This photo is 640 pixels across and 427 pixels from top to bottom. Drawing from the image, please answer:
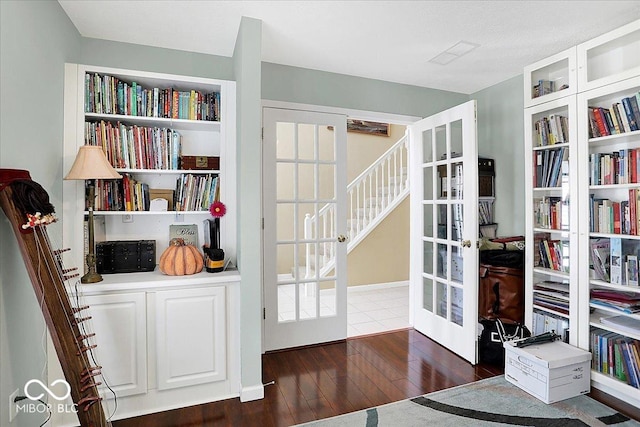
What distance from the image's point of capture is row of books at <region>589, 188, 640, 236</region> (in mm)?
2137

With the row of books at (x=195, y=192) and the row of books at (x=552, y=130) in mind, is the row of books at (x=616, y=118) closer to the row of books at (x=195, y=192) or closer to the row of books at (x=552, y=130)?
the row of books at (x=552, y=130)

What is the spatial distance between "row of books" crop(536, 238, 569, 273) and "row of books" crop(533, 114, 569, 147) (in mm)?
783

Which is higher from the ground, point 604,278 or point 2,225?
point 2,225

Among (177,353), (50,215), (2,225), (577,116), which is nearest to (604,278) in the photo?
(577,116)

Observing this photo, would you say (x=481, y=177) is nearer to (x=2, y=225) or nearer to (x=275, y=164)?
(x=275, y=164)

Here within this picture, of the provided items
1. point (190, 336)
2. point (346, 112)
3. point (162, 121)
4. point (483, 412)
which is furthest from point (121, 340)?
point (346, 112)

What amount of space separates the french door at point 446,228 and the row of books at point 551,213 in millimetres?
531

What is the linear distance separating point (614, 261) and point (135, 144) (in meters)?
3.40

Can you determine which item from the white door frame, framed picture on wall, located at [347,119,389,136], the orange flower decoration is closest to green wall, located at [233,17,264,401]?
the orange flower decoration

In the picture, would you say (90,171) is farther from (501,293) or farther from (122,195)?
(501,293)

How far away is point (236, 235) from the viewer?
2543 millimetres

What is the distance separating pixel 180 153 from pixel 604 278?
10.4ft

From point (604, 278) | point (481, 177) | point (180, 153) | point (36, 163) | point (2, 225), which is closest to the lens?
point (2, 225)

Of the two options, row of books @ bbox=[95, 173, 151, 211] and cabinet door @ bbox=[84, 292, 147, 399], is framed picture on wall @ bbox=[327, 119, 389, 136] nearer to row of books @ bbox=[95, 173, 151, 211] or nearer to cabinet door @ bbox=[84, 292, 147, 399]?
row of books @ bbox=[95, 173, 151, 211]
